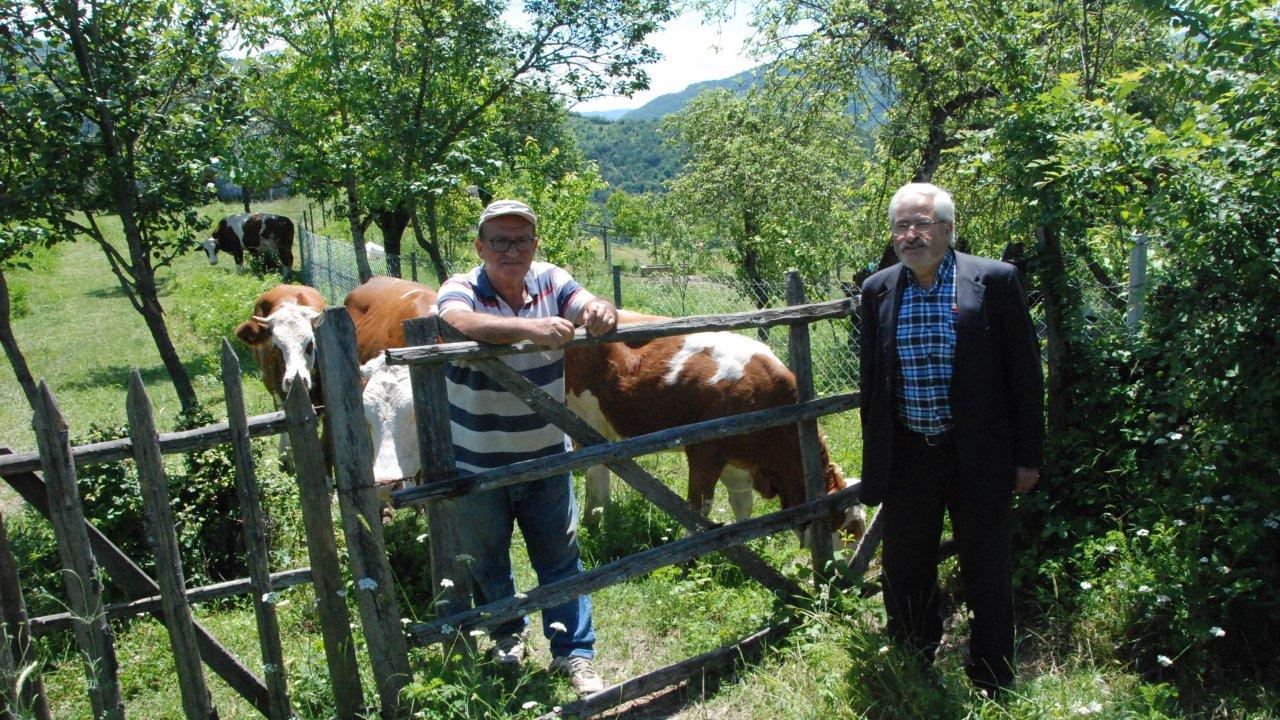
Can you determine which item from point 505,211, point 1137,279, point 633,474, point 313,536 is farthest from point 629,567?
point 1137,279

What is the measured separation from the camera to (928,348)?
3.21m

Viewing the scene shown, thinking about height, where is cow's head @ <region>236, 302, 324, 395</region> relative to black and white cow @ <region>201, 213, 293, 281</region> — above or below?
below

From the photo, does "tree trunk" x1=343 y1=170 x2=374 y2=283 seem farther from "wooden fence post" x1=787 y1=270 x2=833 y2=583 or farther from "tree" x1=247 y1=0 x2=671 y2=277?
"wooden fence post" x1=787 y1=270 x2=833 y2=583

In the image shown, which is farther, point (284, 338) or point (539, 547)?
point (284, 338)

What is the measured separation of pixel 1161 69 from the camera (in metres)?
3.85

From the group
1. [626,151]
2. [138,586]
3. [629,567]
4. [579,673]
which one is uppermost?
[626,151]

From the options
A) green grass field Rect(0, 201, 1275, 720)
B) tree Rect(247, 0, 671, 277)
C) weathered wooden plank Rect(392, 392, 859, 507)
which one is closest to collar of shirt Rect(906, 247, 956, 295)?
weathered wooden plank Rect(392, 392, 859, 507)

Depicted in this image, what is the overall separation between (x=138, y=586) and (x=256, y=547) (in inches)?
19.9

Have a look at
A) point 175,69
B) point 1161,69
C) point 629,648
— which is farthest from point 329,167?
point 1161,69

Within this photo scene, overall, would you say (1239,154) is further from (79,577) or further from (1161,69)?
(79,577)

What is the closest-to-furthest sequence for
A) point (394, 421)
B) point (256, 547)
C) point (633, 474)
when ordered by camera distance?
point (256, 547)
point (633, 474)
point (394, 421)

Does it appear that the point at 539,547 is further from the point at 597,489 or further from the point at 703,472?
the point at 597,489

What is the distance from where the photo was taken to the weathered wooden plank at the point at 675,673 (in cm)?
332

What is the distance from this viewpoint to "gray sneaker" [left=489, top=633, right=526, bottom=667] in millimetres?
3412
